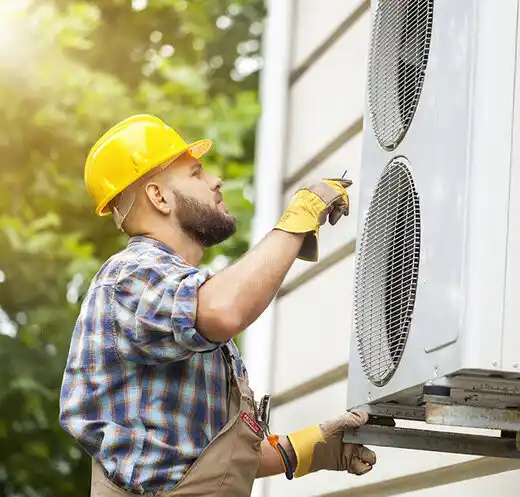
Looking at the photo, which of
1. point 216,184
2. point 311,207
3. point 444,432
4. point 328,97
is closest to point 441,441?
point 444,432

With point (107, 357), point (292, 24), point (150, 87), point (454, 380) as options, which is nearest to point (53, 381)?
point (150, 87)

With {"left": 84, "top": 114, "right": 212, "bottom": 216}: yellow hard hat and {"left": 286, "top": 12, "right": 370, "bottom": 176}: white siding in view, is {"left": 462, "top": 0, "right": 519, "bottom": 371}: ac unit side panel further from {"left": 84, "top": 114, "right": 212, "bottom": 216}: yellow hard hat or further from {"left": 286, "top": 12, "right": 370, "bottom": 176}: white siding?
{"left": 286, "top": 12, "right": 370, "bottom": 176}: white siding

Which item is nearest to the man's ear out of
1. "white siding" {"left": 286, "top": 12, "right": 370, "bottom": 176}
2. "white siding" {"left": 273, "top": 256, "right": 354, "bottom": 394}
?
"white siding" {"left": 273, "top": 256, "right": 354, "bottom": 394}

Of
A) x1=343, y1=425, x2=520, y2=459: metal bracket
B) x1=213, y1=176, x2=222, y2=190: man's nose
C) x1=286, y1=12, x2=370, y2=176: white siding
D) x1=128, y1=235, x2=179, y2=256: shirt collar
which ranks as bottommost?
x1=343, y1=425, x2=520, y2=459: metal bracket

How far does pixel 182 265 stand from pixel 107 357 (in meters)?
0.25

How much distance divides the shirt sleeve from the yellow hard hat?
14.9 inches

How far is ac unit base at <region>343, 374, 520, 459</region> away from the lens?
178 centimetres

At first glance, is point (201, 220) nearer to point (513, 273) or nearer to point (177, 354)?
point (177, 354)

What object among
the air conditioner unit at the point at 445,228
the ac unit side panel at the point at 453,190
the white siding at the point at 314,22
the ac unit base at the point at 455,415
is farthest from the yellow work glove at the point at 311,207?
the white siding at the point at 314,22

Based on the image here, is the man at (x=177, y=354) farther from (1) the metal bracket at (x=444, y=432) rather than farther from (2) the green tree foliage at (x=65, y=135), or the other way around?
(2) the green tree foliage at (x=65, y=135)

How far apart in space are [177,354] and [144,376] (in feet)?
0.48

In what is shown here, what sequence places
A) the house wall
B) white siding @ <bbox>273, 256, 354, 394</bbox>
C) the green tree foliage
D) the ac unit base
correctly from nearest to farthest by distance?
the ac unit base
the house wall
white siding @ <bbox>273, 256, 354, 394</bbox>
the green tree foliage

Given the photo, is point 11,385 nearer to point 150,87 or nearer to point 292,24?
point 150,87

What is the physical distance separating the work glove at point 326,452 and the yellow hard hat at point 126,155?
70cm
